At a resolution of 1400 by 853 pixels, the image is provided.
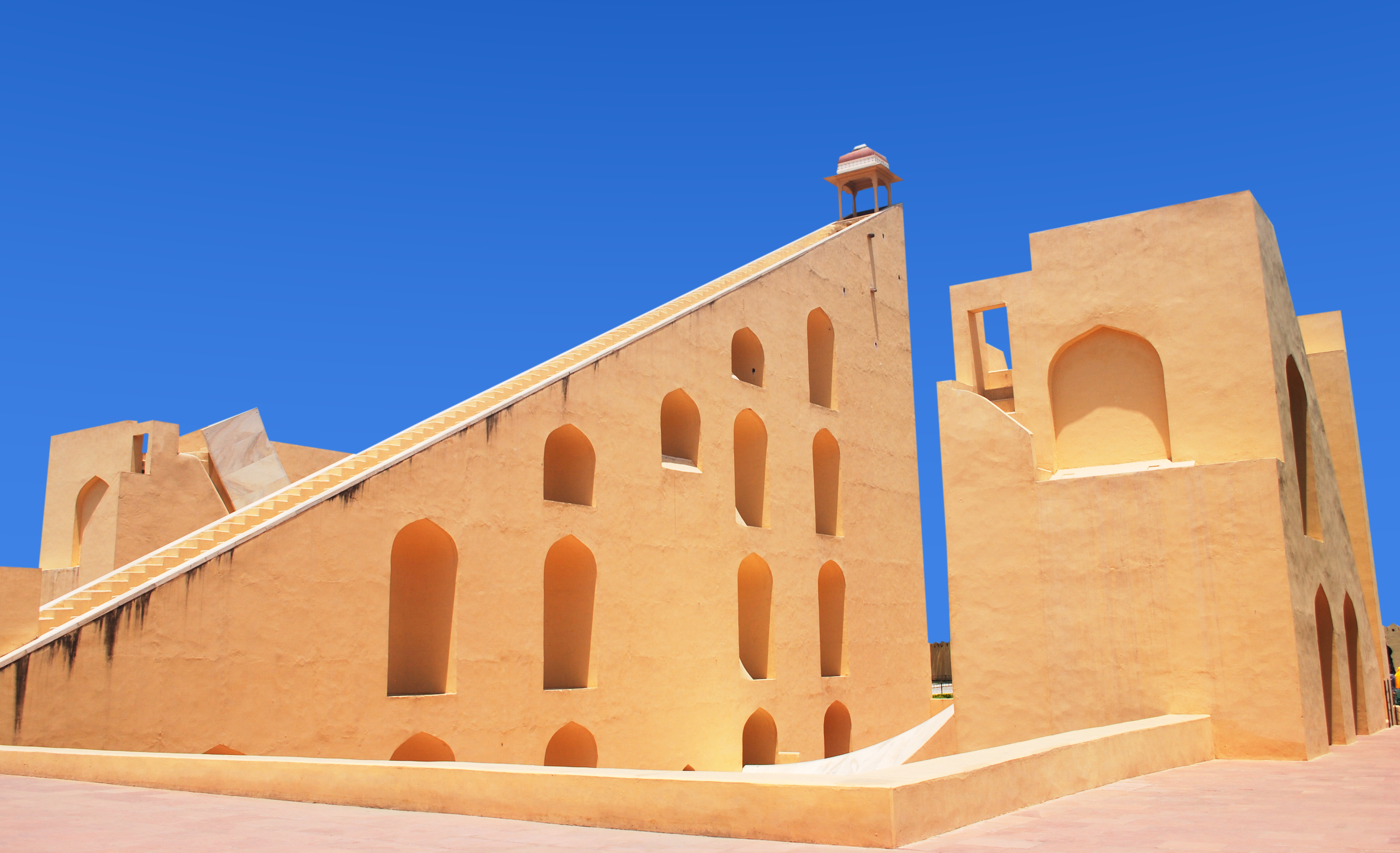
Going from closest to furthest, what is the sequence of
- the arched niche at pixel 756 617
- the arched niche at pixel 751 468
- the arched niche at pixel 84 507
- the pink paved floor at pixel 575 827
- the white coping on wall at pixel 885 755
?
the pink paved floor at pixel 575 827 → the white coping on wall at pixel 885 755 → the arched niche at pixel 756 617 → the arched niche at pixel 751 468 → the arched niche at pixel 84 507

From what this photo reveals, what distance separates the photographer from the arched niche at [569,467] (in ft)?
41.4

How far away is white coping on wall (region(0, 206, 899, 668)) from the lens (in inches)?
317

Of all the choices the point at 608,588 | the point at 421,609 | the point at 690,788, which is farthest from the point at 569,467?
the point at 690,788

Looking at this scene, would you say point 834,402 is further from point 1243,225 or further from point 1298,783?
point 1298,783

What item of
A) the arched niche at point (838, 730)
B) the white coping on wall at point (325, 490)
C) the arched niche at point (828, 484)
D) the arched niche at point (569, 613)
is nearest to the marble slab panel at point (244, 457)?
the white coping on wall at point (325, 490)

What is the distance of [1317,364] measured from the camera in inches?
580

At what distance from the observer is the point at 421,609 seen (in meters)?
11.2

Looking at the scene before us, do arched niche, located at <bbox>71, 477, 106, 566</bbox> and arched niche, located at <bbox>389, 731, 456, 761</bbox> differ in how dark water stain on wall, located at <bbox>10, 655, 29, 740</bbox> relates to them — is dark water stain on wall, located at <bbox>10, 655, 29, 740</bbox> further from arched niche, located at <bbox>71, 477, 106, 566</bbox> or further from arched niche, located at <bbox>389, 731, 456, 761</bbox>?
arched niche, located at <bbox>71, 477, 106, 566</bbox>

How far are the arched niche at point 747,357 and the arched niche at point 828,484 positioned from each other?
5.97 ft

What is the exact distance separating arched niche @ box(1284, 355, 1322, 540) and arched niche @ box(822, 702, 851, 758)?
303 inches

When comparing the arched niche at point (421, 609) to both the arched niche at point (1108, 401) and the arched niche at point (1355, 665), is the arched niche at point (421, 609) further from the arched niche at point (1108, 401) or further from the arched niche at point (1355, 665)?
the arched niche at point (1355, 665)

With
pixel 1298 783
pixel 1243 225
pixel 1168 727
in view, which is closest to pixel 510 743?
pixel 1168 727

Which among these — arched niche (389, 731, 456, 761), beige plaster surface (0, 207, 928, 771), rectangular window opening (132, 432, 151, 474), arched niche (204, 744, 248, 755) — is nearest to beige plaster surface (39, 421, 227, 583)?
rectangular window opening (132, 432, 151, 474)

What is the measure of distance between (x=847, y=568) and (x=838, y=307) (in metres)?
4.26
